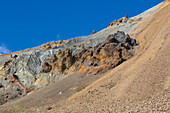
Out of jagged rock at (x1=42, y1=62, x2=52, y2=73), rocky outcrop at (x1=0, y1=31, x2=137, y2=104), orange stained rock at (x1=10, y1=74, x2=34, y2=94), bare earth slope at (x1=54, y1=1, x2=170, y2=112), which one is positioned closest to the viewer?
bare earth slope at (x1=54, y1=1, x2=170, y2=112)

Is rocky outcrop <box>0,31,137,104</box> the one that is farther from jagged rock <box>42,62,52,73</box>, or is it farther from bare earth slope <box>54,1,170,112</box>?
bare earth slope <box>54,1,170,112</box>

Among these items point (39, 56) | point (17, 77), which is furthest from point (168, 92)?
point (39, 56)

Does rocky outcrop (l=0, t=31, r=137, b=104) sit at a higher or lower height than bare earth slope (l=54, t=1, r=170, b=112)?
higher

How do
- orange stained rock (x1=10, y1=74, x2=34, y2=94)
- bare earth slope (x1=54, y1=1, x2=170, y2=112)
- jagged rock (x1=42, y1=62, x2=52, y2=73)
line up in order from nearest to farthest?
bare earth slope (x1=54, y1=1, x2=170, y2=112), orange stained rock (x1=10, y1=74, x2=34, y2=94), jagged rock (x1=42, y1=62, x2=52, y2=73)

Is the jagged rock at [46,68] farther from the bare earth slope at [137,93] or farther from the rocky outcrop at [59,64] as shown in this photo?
the bare earth slope at [137,93]

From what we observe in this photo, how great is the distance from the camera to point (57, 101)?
872 inches

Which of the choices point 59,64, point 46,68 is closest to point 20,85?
point 46,68

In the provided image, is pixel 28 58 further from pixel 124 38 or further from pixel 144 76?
pixel 144 76

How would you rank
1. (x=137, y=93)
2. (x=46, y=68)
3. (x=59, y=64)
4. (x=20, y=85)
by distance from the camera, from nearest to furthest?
(x=137, y=93), (x=20, y=85), (x=59, y=64), (x=46, y=68)

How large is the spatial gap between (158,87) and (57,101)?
1334cm

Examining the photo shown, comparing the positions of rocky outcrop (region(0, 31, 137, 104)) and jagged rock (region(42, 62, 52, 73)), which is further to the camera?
jagged rock (region(42, 62, 52, 73))

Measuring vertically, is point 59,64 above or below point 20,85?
above

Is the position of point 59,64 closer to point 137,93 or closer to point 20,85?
point 20,85

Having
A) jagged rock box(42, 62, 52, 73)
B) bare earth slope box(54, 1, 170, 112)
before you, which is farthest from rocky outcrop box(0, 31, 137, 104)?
bare earth slope box(54, 1, 170, 112)
